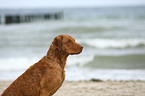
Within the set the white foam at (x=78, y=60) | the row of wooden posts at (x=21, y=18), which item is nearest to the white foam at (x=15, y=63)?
the white foam at (x=78, y=60)

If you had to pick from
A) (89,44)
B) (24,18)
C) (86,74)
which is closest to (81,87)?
(86,74)

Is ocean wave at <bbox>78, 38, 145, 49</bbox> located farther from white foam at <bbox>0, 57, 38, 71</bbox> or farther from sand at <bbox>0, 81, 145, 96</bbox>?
sand at <bbox>0, 81, 145, 96</bbox>

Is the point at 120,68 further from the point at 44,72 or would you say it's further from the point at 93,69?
the point at 44,72

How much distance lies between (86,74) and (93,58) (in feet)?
8.97

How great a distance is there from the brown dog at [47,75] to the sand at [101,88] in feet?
8.08

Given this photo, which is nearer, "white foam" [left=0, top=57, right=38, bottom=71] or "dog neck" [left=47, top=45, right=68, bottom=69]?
"dog neck" [left=47, top=45, right=68, bottom=69]

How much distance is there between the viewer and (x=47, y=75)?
272 cm

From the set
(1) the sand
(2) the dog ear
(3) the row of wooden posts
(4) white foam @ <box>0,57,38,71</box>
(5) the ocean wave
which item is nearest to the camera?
(2) the dog ear

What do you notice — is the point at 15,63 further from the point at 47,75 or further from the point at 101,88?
the point at 47,75

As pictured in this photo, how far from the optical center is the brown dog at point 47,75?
2.65 m

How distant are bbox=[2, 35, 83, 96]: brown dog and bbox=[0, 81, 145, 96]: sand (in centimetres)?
246

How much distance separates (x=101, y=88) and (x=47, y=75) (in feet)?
10.3

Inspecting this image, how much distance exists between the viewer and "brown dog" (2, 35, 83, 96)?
2654 mm

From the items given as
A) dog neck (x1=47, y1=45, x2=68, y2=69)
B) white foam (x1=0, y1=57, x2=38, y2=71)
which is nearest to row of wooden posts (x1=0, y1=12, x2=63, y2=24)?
white foam (x1=0, y1=57, x2=38, y2=71)
